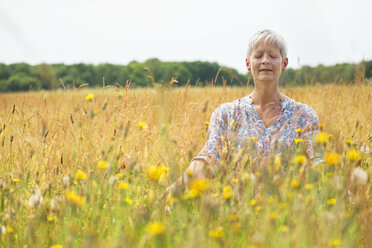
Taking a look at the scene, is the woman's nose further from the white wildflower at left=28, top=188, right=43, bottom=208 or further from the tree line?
the white wildflower at left=28, top=188, right=43, bottom=208

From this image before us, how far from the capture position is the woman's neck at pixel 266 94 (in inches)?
99.9

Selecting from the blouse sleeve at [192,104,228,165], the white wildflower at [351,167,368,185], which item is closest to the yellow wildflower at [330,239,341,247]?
the white wildflower at [351,167,368,185]

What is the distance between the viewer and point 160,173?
1440mm

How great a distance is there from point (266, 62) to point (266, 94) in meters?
0.27

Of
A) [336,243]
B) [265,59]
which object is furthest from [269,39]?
[336,243]

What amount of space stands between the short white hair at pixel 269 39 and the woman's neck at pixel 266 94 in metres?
0.25

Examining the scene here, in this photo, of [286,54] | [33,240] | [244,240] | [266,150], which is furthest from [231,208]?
[286,54]

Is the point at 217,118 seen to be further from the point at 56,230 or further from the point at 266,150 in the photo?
the point at 56,230

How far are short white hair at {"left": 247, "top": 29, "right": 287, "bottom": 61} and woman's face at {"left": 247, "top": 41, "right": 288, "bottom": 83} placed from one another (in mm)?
25

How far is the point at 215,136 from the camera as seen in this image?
2.43 meters

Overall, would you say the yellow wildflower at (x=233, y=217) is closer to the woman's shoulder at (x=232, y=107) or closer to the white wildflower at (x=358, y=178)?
the white wildflower at (x=358, y=178)

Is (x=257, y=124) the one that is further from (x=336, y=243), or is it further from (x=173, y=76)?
(x=336, y=243)

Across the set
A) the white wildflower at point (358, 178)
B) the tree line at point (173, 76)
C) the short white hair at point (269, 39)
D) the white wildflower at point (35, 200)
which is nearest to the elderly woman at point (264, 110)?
the short white hair at point (269, 39)

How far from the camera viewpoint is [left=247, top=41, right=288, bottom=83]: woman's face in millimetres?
2434
